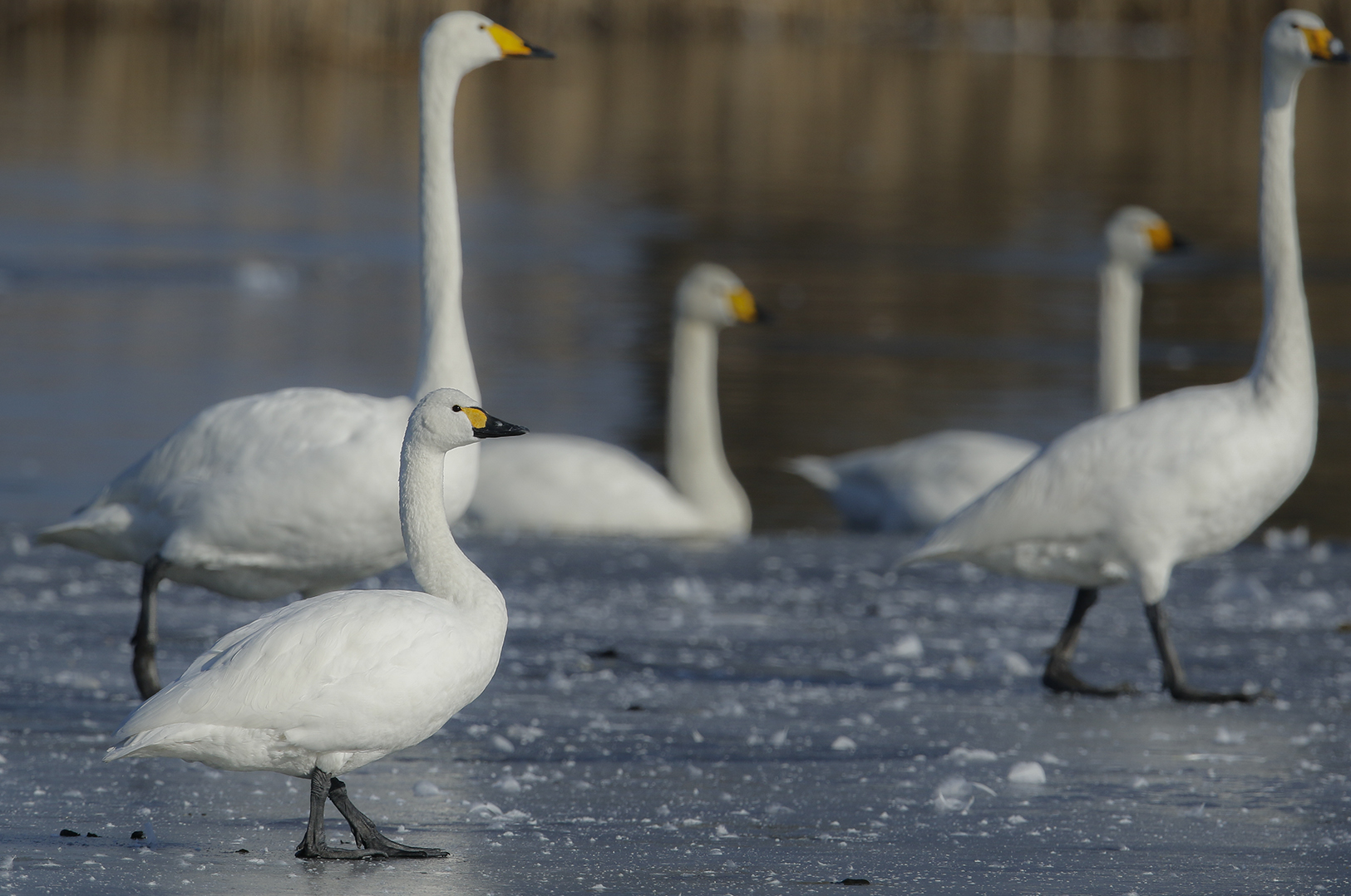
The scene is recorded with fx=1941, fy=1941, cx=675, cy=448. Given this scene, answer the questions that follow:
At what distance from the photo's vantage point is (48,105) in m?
30.8

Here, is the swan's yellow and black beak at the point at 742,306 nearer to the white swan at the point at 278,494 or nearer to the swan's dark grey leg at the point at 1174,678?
the white swan at the point at 278,494

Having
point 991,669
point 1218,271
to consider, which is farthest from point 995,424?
point 1218,271

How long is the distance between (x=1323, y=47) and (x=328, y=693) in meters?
4.37

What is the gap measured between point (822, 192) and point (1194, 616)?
1913 centimetres

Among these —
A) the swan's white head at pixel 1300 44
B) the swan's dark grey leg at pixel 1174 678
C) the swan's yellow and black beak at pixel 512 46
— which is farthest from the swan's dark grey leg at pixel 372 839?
the swan's white head at pixel 1300 44

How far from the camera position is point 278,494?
5746 mm

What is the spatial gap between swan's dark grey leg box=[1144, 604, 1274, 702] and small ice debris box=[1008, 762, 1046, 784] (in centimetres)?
108

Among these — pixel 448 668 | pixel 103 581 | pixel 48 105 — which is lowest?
pixel 103 581

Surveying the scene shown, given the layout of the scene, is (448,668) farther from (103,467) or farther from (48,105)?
(48,105)

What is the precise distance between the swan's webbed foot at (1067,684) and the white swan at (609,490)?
4072 mm

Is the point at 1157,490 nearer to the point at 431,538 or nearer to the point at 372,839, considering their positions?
the point at 431,538

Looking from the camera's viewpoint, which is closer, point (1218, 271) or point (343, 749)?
point (343, 749)

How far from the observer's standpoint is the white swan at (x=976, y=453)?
31.3 ft

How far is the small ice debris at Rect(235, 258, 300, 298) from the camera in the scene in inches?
671
